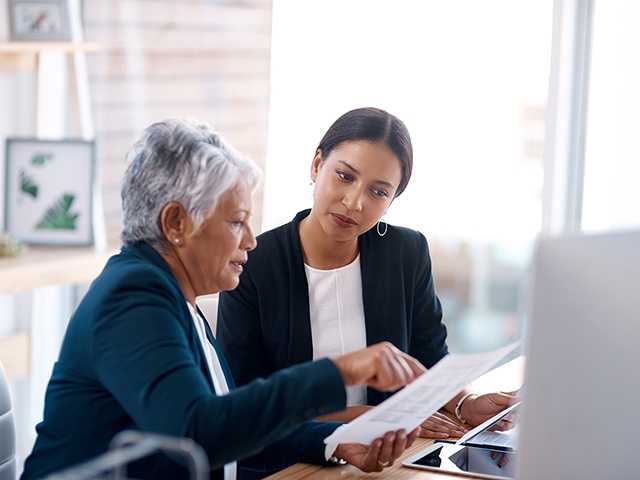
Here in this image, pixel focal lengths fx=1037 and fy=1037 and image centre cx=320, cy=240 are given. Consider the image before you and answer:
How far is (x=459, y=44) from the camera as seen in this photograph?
3.37 meters

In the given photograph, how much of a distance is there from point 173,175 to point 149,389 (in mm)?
383

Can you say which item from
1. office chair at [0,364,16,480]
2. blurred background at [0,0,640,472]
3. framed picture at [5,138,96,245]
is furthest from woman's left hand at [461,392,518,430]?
framed picture at [5,138,96,245]

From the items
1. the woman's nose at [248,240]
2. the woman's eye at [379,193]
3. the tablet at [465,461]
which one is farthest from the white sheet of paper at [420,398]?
the woman's eye at [379,193]

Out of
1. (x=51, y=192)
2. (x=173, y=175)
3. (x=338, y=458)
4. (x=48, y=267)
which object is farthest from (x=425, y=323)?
(x=51, y=192)

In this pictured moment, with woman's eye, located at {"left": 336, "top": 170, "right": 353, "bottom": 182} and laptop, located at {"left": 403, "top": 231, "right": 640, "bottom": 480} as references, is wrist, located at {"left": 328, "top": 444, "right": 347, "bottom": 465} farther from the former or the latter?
woman's eye, located at {"left": 336, "top": 170, "right": 353, "bottom": 182}

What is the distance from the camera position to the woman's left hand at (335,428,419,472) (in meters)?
1.67

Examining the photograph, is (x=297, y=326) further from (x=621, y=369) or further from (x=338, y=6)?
(x=338, y=6)

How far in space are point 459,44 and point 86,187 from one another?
1333 mm

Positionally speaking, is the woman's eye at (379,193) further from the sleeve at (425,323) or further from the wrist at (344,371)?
the wrist at (344,371)

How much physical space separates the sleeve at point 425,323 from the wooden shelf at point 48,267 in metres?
1.35

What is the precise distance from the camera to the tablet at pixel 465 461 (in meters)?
1.76

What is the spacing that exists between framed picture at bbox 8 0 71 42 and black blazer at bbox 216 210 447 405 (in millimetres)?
1566

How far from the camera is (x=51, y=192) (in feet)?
11.5

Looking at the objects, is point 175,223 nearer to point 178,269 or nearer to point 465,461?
point 178,269
